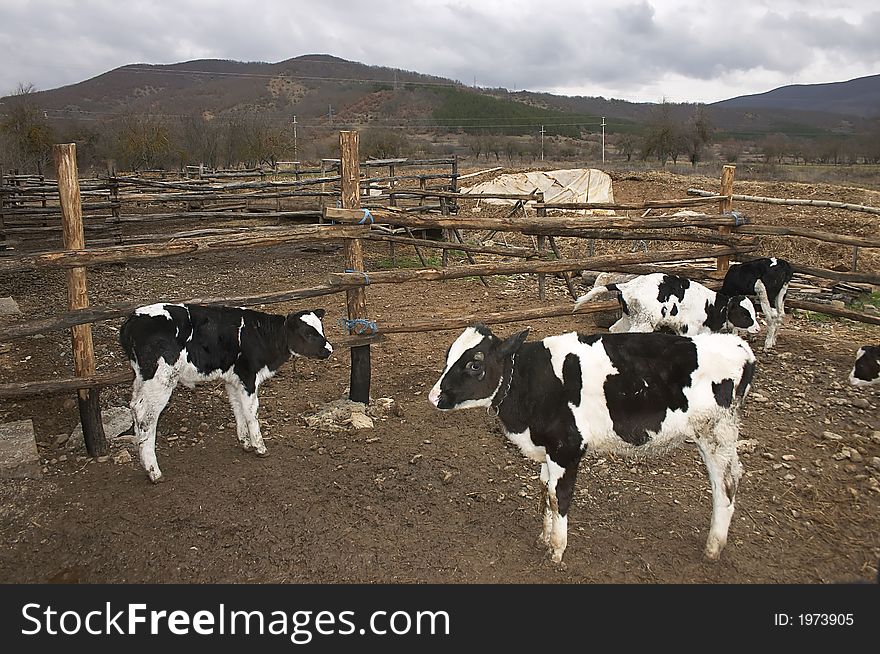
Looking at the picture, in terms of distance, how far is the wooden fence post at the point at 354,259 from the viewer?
5.46 metres

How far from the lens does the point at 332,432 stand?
5.27 metres

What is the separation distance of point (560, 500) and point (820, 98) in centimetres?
19750

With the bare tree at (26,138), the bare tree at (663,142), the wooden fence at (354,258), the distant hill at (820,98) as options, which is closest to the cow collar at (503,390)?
the wooden fence at (354,258)

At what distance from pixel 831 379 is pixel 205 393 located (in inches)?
236

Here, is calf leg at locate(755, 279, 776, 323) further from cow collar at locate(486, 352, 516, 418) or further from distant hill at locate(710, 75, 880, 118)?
distant hill at locate(710, 75, 880, 118)

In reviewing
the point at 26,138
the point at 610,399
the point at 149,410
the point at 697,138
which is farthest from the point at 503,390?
the point at 697,138

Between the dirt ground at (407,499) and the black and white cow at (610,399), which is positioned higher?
the black and white cow at (610,399)

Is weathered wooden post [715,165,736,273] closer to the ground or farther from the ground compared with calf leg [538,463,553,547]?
farther from the ground

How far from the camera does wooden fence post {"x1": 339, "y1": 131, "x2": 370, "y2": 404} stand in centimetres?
546

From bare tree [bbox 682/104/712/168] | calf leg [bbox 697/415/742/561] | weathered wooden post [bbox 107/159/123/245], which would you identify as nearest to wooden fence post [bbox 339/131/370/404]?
calf leg [bbox 697/415/742/561]

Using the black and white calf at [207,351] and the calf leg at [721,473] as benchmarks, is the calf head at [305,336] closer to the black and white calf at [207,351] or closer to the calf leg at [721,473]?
the black and white calf at [207,351]

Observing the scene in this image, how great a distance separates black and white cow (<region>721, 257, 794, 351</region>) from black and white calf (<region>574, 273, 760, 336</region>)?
0.76 metres

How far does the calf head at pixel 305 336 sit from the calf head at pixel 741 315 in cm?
433

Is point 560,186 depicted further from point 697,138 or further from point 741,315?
point 697,138
